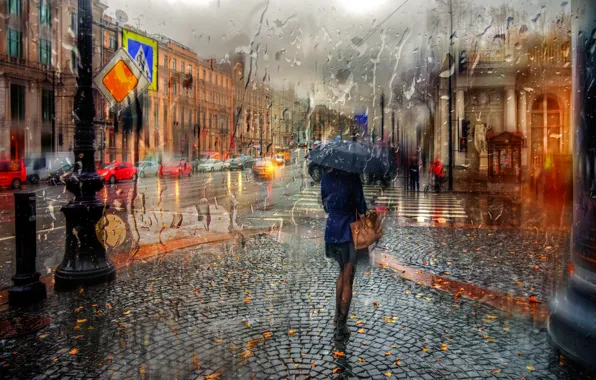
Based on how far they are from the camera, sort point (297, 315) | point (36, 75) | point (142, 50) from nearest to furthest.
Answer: point (297, 315)
point (142, 50)
point (36, 75)

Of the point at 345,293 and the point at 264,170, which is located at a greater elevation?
the point at 264,170

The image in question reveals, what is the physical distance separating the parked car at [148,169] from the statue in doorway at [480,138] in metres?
26.5

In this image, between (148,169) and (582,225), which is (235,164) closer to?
(148,169)

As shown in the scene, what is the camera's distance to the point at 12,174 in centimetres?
2506

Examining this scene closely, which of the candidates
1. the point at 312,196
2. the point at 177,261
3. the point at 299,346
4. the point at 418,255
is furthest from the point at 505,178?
the point at 299,346

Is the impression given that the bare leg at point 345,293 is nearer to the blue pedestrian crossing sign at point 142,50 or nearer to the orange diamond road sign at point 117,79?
the orange diamond road sign at point 117,79

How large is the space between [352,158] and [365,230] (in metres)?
0.75

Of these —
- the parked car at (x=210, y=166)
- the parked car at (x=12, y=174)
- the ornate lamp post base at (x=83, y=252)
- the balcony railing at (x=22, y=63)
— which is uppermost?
the balcony railing at (x=22, y=63)

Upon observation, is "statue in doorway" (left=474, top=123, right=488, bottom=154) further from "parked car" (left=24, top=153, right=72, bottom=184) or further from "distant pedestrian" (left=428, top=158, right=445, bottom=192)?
"parked car" (left=24, top=153, right=72, bottom=184)

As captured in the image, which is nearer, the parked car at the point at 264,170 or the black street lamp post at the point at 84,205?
the black street lamp post at the point at 84,205

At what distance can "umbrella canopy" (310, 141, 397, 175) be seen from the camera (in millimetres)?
4180

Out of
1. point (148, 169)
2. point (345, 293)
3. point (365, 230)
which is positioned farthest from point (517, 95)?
point (345, 293)

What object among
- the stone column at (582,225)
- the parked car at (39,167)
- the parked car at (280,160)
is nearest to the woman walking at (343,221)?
the stone column at (582,225)

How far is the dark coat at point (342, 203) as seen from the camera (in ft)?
14.4
